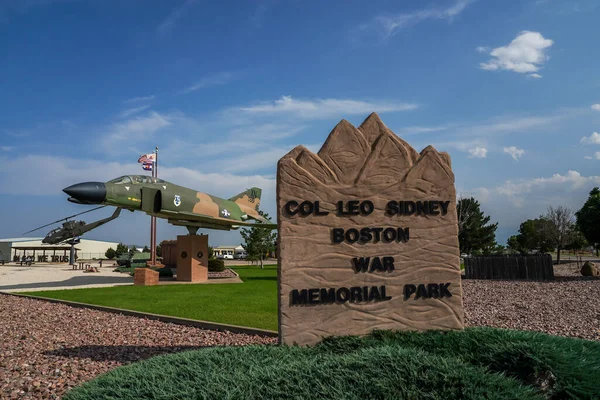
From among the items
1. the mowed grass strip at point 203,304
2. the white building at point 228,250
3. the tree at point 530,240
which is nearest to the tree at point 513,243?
the tree at point 530,240

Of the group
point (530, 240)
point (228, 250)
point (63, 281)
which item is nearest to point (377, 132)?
point (63, 281)

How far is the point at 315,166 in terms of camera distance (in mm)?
6000

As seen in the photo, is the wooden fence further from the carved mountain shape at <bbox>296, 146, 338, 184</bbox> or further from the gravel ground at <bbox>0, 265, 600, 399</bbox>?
the carved mountain shape at <bbox>296, 146, 338, 184</bbox>

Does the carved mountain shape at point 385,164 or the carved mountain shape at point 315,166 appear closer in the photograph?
the carved mountain shape at point 315,166

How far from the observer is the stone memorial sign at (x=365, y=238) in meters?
5.73

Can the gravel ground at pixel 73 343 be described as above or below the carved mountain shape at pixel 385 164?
below

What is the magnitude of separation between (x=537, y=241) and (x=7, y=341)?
5833cm

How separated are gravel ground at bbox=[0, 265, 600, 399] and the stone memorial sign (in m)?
2.53

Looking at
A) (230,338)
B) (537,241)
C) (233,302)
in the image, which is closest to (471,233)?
(537,241)

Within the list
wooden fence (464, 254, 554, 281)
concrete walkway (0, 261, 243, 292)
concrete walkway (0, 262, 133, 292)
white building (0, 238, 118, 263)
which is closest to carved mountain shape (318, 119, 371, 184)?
concrete walkway (0, 261, 243, 292)

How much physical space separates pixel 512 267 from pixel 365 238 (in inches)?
747

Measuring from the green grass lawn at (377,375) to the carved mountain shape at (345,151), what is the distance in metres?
2.57

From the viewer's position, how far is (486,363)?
432 cm

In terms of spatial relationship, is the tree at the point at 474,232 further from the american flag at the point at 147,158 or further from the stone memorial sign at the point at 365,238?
the stone memorial sign at the point at 365,238
